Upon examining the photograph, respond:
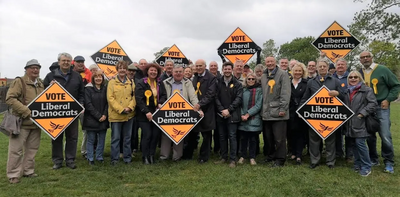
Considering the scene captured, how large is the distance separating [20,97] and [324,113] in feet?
20.0

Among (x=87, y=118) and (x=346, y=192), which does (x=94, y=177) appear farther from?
(x=346, y=192)

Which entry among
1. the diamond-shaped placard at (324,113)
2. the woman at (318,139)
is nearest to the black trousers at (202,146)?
the diamond-shaped placard at (324,113)

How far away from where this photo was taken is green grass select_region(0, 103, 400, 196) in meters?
5.23

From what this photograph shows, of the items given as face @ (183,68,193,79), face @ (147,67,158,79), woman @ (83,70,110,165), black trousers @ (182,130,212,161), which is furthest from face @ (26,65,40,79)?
black trousers @ (182,130,212,161)

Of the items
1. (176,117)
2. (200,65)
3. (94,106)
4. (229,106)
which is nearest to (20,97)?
(94,106)

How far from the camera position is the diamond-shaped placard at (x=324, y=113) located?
20.8 feet

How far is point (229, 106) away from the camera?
6.99 m

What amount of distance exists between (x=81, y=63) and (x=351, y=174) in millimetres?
6832

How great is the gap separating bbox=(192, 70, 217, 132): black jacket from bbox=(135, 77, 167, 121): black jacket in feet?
2.69

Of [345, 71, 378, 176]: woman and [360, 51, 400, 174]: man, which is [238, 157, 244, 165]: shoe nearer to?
[345, 71, 378, 176]: woman

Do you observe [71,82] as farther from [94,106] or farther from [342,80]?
[342,80]

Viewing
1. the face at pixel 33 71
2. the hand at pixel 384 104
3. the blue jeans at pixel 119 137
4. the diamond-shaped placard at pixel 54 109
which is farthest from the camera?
the blue jeans at pixel 119 137

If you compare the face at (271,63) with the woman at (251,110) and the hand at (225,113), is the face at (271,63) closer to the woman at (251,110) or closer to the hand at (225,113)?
the woman at (251,110)

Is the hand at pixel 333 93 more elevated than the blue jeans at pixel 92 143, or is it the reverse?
the hand at pixel 333 93
